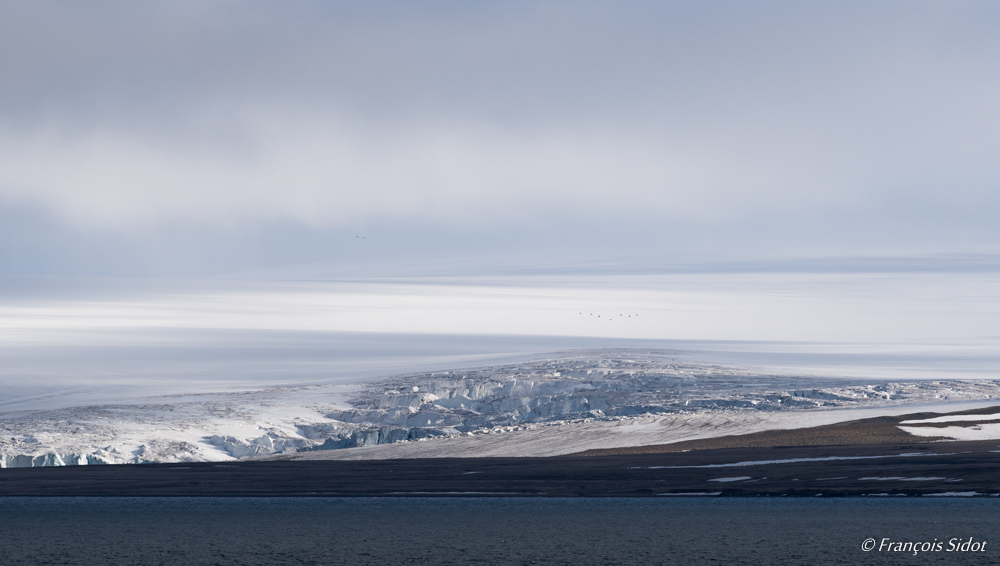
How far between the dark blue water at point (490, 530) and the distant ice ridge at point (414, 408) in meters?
24.4

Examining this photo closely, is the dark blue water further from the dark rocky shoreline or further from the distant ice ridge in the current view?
the distant ice ridge

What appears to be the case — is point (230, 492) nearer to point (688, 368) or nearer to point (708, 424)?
point (708, 424)

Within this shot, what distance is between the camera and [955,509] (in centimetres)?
3803

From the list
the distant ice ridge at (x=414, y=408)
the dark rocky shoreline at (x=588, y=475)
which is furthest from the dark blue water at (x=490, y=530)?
the distant ice ridge at (x=414, y=408)

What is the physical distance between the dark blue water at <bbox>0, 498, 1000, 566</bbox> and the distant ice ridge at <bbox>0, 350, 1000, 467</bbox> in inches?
961

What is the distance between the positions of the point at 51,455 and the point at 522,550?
42.6 meters

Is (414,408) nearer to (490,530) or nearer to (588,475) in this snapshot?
(588,475)

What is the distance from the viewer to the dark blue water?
101 ft

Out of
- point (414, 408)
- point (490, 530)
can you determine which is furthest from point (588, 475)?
point (414, 408)

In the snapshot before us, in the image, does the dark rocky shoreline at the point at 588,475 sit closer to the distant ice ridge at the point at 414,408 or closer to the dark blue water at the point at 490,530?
the dark blue water at the point at 490,530

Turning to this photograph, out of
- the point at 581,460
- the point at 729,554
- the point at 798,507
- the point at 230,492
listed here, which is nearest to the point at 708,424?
the point at 581,460

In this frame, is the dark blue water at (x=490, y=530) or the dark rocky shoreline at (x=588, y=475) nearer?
the dark blue water at (x=490, y=530)

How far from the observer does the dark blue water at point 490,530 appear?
30.7 meters

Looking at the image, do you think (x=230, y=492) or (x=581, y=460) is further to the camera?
(x=581, y=460)
